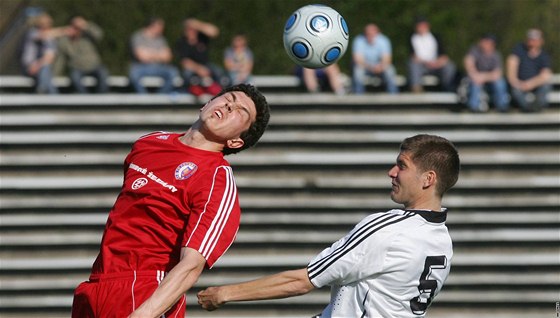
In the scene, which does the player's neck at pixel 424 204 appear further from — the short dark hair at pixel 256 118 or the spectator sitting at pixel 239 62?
the spectator sitting at pixel 239 62

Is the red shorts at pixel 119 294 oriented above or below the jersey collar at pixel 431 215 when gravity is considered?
below

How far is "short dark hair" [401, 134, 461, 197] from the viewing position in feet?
14.5

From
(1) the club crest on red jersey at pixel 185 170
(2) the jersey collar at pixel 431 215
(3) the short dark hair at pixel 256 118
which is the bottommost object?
(2) the jersey collar at pixel 431 215

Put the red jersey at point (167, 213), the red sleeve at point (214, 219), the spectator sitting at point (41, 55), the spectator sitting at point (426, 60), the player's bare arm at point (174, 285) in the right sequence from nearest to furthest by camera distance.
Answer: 1. the player's bare arm at point (174, 285)
2. the red sleeve at point (214, 219)
3. the red jersey at point (167, 213)
4. the spectator sitting at point (41, 55)
5. the spectator sitting at point (426, 60)

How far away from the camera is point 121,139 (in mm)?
12000

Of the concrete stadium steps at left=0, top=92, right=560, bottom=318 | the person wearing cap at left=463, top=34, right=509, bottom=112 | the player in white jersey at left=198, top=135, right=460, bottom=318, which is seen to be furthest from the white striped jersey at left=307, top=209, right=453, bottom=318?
the person wearing cap at left=463, top=34, right=509, bottom=112

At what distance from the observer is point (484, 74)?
1210cm

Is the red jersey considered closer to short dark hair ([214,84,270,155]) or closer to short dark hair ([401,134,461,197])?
short dark hair ([214,84,270,155])

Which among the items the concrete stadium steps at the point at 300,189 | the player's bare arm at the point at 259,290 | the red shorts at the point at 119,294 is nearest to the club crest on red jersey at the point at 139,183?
the red shorts at the point at 119,294

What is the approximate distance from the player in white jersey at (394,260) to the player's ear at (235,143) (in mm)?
698

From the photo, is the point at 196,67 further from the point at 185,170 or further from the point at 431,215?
the point at 431,215

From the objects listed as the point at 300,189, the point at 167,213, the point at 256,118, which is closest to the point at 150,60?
the point at 300,189

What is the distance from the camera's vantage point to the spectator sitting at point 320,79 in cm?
1220

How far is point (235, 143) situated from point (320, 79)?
7822mm
